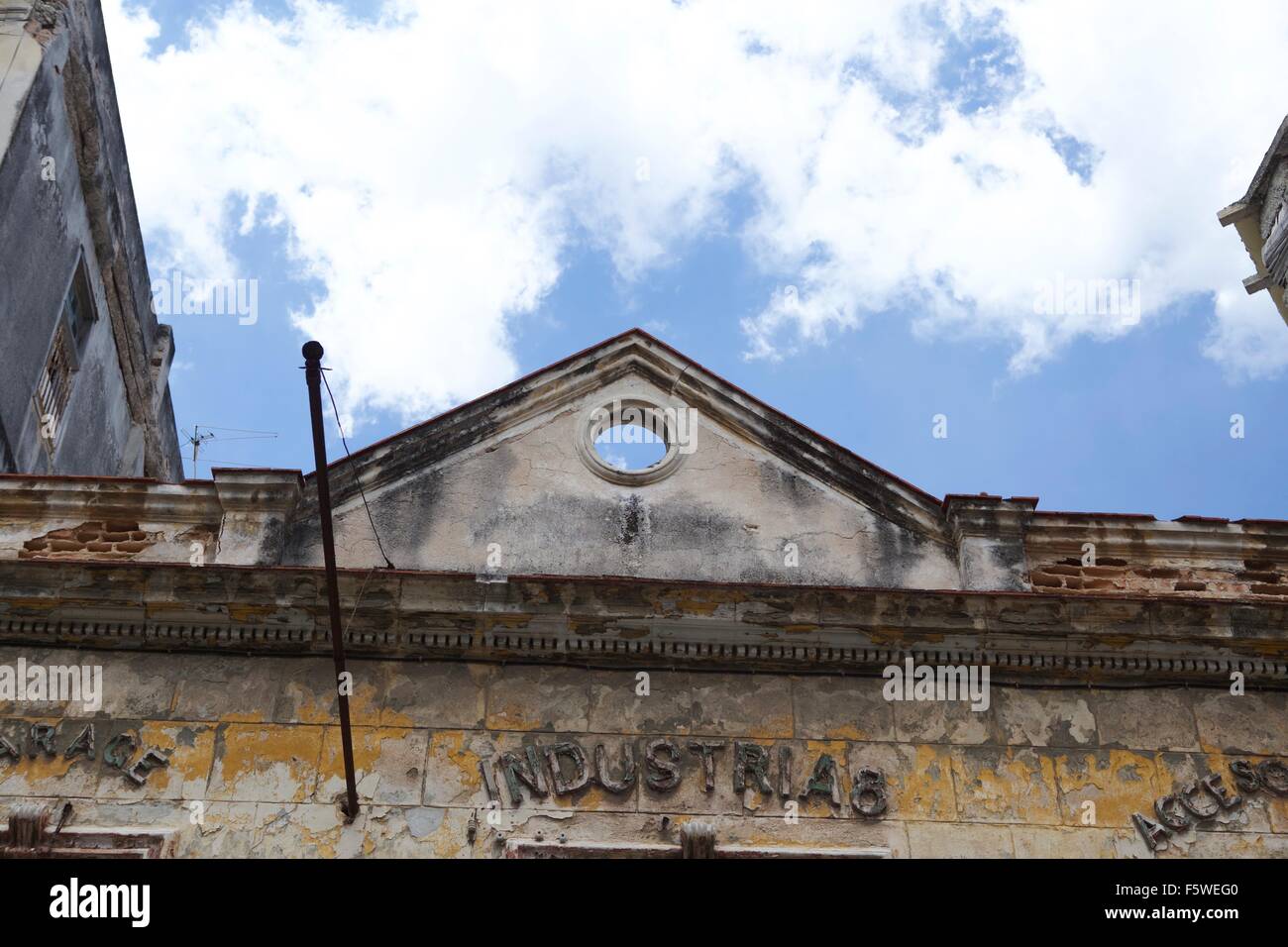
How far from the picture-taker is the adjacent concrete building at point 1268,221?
41.3 feet

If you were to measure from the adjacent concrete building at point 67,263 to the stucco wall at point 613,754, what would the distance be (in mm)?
4119

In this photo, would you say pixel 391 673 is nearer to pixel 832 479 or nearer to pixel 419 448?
pixel 419 448

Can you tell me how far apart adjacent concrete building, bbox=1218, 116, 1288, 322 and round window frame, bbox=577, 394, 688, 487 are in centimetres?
572

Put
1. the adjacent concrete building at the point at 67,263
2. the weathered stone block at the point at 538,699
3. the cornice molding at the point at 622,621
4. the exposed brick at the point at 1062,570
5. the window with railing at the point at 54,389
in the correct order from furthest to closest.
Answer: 1. the window with railing at the point at 54,389
2. the adjacent concrete building at the point at 67,263
3. the exposed brick at the point at 1062,570
4. the cornice molding at the point at 622,621
5. the weathered stone block at the point at 538,699

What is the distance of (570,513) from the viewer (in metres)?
9.56

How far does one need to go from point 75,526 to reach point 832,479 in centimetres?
476

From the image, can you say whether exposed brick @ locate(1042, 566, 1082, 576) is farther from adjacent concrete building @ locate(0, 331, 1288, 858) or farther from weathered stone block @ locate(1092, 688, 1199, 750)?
weathered stone block @ locate(1092, 688, 1199, 750)

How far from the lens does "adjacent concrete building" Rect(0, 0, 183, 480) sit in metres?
11.8

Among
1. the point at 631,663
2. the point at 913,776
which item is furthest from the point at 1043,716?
the point at 631,663

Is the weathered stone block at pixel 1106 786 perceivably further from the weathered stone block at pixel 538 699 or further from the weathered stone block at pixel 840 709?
the weathered stone block at pixel 538 699

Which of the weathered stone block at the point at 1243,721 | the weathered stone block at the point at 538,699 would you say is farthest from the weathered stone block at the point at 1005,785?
the weathered stone block at the point at 538,699

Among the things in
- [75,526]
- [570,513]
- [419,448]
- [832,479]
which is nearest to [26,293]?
[75,526]

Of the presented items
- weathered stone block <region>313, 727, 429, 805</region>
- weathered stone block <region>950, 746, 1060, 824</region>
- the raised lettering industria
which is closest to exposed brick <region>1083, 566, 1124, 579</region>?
weathered stone block <region>950, 746, 1060, 824</region>

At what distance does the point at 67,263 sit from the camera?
12.9 m
